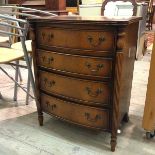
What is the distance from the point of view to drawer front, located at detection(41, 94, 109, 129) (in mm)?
1457

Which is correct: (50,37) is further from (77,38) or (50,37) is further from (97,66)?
(97,66)

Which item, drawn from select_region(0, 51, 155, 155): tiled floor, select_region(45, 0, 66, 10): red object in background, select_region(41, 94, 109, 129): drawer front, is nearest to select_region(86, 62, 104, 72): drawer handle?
select_region(41, 94, 109, 129): drawer front

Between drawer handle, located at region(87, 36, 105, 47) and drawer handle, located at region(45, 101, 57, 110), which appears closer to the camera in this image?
drawer handle, located at region(87, 36, 105, 47)

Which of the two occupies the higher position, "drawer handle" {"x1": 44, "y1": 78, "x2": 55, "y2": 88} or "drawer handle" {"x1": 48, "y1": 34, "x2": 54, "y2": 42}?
"drawer handle" {"x1": 48, "y1": 34, "x2": 54, "y2": 42}

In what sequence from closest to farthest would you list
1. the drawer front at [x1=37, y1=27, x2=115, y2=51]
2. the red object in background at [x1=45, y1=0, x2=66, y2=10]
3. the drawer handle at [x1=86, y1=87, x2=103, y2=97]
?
the drawer front at [x1=37, y1=27, x2=115, y2=51], the drawer handle at [x1=86, y1=87, x2=103, y2=97], the red object in background at [x1=45, y1=0, x2=66, y2=10]

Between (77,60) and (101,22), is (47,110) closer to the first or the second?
(77,60)

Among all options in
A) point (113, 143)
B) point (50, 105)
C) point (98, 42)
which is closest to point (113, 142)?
point (113, 143)

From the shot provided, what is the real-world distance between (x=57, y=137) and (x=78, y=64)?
0.58 metres

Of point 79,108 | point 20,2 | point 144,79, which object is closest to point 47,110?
point 79,108

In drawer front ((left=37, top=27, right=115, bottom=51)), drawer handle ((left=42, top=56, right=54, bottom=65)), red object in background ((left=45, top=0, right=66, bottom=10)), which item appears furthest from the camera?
red object in background ((left=45, top=0, right=66, bottom=10))

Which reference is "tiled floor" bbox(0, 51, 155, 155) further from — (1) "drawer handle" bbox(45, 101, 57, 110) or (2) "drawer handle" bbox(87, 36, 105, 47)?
(2) "drawer handle" bbox(87, 36, 105, 47)

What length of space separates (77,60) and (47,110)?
1.61ft

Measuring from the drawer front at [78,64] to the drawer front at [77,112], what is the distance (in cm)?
23

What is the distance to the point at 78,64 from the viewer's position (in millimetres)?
1404
